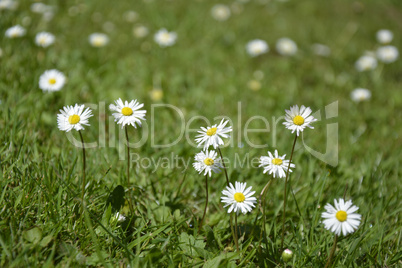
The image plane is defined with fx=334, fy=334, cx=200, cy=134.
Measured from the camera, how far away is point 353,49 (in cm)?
448

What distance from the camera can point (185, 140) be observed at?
103 inches

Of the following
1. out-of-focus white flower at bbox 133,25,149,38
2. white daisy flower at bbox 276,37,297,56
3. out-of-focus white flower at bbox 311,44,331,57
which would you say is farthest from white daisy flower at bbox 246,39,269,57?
out-of-focus white flower at bbox 133,25,149,38

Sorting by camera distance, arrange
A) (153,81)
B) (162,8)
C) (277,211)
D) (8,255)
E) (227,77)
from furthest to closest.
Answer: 1. (162,8)
2. (227,77)
3. (153,81)
4. (277,211)
5. (8,255)

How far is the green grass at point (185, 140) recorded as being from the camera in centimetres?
165

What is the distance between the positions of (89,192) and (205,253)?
0.70 metres

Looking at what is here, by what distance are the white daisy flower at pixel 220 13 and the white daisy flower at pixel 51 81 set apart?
Answer: 2.61 metres

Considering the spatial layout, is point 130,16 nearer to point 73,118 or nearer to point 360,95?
point 360,95

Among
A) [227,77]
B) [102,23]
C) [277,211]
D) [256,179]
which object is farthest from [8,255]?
[102,23]

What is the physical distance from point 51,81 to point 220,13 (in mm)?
2752

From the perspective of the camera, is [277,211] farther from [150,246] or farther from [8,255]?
[8,255]

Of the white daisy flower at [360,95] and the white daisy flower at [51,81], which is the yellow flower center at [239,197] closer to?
the white daisy flower at [51,81]

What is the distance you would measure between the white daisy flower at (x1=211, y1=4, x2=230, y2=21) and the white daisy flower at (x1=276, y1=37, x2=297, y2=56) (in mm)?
906

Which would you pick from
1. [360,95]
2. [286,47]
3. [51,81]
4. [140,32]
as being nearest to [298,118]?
[51,81]

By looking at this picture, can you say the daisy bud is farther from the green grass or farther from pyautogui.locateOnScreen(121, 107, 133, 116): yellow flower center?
pyautogui.locateOnScreen(121, 107, 133, 116): yellow flower center
